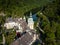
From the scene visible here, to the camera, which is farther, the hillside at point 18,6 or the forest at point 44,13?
the hillside at point 18,6

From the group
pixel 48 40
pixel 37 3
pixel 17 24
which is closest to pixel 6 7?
pixel 17 24

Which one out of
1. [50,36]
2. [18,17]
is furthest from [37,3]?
[50,36]

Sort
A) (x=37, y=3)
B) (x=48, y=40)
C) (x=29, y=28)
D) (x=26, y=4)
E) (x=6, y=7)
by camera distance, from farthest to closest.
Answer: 1. (x=37, y=3)
2. (x=26, y=4)
3. (x=6, y=7)
4. (x=29, y=28)
5. (x=48, y=40)

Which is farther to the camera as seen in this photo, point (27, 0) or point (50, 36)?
→ point (27, 0)

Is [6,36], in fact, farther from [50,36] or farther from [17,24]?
[17,24]

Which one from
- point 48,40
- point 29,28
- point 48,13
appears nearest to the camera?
point 48,40

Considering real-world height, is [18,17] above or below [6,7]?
below

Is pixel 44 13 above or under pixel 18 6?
under

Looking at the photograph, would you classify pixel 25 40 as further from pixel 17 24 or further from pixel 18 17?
pixel 18 17

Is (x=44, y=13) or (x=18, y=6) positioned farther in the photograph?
(x=18, y=6)

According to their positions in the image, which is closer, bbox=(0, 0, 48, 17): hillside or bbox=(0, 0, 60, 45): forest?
bbox=(0, 0, 60, 45): forest
